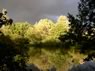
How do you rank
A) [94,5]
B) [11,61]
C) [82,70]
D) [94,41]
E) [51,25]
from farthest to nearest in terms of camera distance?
[51,25], [94,5], [94,41], [82,70], [11,61]

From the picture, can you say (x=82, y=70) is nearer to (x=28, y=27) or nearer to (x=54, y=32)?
(x=54, y=32)

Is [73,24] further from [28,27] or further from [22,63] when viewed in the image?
[28,27]

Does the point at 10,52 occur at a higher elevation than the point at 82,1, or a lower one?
lower

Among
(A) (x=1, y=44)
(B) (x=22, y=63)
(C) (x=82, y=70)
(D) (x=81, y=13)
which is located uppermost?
(D) (x=81, y=13)

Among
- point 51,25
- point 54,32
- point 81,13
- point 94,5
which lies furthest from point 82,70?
point 51,25

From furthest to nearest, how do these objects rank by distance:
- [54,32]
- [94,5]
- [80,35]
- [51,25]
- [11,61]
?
[51,25] → [54,32] → [80,35] → [94,5] → [11,61]

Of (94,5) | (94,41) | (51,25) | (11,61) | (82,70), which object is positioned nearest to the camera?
(11,61)

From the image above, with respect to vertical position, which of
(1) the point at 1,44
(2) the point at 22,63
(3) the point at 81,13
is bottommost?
(2) the point at 22,63

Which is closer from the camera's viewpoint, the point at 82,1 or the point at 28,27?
the point at 82,1

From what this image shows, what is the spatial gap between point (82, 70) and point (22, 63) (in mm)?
9780

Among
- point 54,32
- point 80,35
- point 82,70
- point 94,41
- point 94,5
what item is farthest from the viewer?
point 54,32

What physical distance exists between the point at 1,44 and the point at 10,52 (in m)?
0.58

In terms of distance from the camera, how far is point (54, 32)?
101750 millimetres

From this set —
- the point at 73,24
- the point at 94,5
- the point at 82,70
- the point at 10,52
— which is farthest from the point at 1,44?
the point at 73,24
